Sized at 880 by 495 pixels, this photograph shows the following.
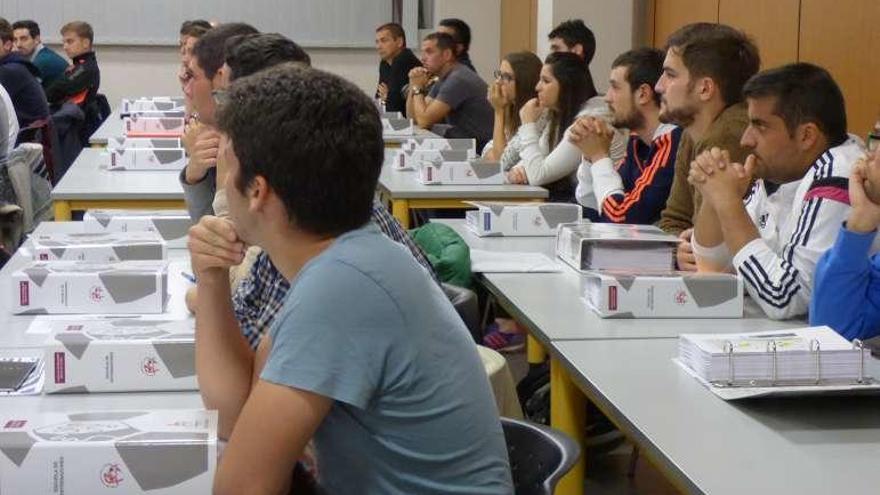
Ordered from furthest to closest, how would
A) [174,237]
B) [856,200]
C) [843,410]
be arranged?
Result: [174,237] → [856,200] → [843,410]

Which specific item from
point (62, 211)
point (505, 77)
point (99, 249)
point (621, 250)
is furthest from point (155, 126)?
point (621, 250)

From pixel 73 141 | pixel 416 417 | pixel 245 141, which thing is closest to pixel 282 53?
pixel 245 141

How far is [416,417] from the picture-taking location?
161cm

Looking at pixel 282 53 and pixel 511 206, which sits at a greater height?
pixel 282 53

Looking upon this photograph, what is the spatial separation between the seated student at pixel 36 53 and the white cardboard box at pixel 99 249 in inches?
298

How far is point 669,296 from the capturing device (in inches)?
110

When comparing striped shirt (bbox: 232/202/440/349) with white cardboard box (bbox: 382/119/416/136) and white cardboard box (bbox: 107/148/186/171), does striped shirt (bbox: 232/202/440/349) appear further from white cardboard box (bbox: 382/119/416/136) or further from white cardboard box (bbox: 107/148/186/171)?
white cardboard box (bbox: 382/119/416/136)

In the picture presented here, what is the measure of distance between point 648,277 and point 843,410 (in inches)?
28.5

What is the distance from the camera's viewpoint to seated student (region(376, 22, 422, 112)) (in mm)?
9414

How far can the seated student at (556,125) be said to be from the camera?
5.05m

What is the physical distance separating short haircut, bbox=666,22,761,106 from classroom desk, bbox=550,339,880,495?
4.54ft

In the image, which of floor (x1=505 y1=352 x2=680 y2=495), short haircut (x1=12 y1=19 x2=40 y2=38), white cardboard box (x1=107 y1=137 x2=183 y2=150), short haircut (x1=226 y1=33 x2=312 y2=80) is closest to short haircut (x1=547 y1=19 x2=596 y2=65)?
white cardboard box (x1=107 y1=137 x2=183 y2=150)

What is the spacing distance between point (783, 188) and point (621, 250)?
1.34 ft

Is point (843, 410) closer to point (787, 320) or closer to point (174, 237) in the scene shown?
point (787, 320)
